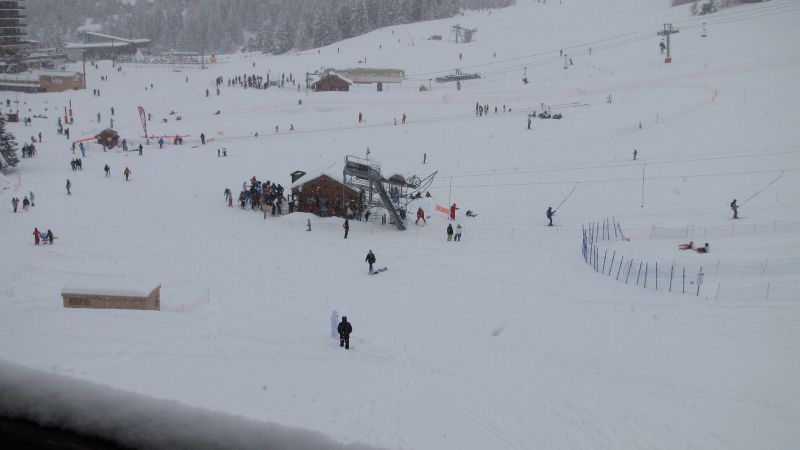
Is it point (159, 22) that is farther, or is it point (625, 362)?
point (159, 22)

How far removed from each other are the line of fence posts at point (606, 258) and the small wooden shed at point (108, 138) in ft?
109

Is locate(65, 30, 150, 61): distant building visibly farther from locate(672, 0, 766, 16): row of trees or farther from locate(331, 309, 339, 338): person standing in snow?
locate(331, 309, 339, 338): person standing in snow

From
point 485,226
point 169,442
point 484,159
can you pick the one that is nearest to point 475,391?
point 169,442

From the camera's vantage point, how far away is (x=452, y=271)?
70.2 ft

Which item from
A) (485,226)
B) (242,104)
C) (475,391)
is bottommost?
(475,391)

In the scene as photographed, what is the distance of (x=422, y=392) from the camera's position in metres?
11.8

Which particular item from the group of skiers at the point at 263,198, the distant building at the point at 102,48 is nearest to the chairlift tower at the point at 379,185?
the group of skiers at the point at 263,198

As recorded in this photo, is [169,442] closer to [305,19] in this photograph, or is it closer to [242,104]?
[242,104]

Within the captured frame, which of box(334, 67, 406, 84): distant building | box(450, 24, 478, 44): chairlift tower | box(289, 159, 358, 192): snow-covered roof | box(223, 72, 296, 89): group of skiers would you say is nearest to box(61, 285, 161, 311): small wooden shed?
box(289, 159, 358, 192): snow-covered roof

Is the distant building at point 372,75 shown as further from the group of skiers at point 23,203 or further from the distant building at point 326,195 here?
the group of skiers at point 23,203

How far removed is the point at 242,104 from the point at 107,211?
32165 mm

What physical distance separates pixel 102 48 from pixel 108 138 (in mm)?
69289

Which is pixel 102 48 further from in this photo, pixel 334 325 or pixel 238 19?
pixel 334 325

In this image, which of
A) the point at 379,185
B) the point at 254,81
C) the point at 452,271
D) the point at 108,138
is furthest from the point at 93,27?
the point at 452,271
